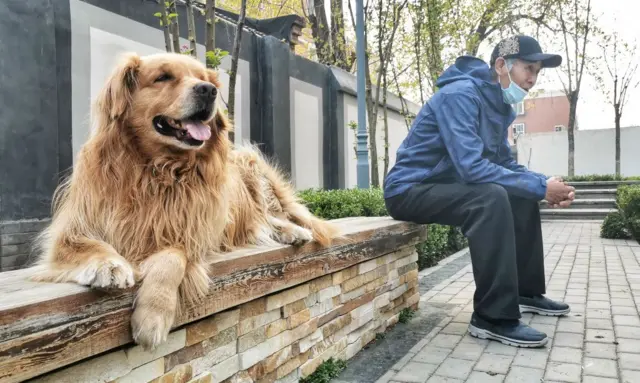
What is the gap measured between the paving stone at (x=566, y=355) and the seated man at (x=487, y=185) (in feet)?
0.34

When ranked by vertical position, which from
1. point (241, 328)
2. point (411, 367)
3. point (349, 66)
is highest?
point (349, 66)

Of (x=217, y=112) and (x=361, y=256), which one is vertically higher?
(x=217, y=112)

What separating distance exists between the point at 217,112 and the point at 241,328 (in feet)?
3.29

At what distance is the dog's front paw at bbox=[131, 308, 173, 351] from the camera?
168cm

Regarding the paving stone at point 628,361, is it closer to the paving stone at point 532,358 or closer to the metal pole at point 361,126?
the paving stone at point 532,358

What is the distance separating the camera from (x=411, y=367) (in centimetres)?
314

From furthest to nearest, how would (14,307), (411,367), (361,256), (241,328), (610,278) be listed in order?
(610,278) → (361,256) → (411,367) → (241,328) → (14,307)

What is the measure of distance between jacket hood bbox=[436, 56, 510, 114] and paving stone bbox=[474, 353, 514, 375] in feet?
6.08

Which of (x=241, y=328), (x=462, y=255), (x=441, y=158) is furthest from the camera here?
(x=462, y=255)

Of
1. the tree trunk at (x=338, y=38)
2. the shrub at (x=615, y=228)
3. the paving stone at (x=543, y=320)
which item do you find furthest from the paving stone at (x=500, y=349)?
the tree trunk at (x=338, y=38)

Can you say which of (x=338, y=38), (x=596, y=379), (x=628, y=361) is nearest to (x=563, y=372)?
(x=596, y=379)

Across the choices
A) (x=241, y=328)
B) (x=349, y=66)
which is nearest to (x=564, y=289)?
(x=241, y=328)

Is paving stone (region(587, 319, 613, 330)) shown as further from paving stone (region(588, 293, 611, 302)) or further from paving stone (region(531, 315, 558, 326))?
paving stone (region(588, 293, 611, 302))

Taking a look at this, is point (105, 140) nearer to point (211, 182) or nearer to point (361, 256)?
point (211, 182)
